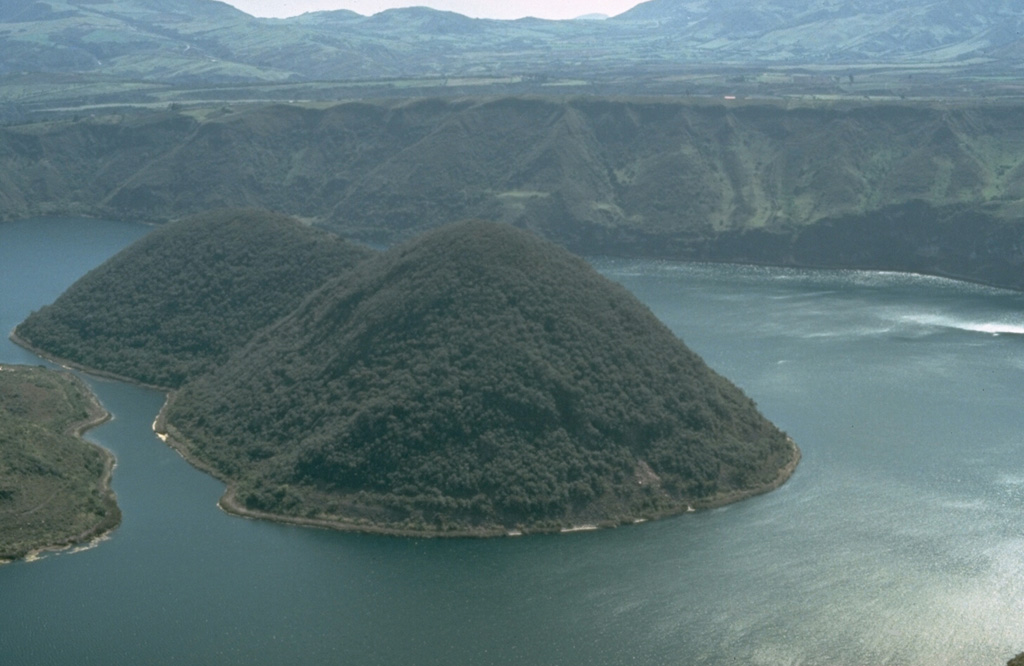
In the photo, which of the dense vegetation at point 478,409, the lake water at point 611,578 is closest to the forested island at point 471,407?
the dense vegetation at point 478,409

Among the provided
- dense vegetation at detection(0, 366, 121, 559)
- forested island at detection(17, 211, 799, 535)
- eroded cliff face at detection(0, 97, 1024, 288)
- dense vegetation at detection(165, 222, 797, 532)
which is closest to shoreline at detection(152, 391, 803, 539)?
forested island at detection(17, 211, 799, 535)

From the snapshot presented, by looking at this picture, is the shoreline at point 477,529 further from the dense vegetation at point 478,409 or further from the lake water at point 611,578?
the lake water at point 611,578

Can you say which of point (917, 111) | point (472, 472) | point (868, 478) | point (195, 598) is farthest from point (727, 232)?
point (195, 598)

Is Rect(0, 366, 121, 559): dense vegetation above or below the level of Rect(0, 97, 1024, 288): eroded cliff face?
below

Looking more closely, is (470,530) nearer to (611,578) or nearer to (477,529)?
(477,529)

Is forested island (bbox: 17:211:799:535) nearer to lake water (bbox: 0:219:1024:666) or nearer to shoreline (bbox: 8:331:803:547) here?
shoreline (bbox: 8:331:803:547)

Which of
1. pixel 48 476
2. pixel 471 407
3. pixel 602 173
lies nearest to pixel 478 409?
pixel 471 407
